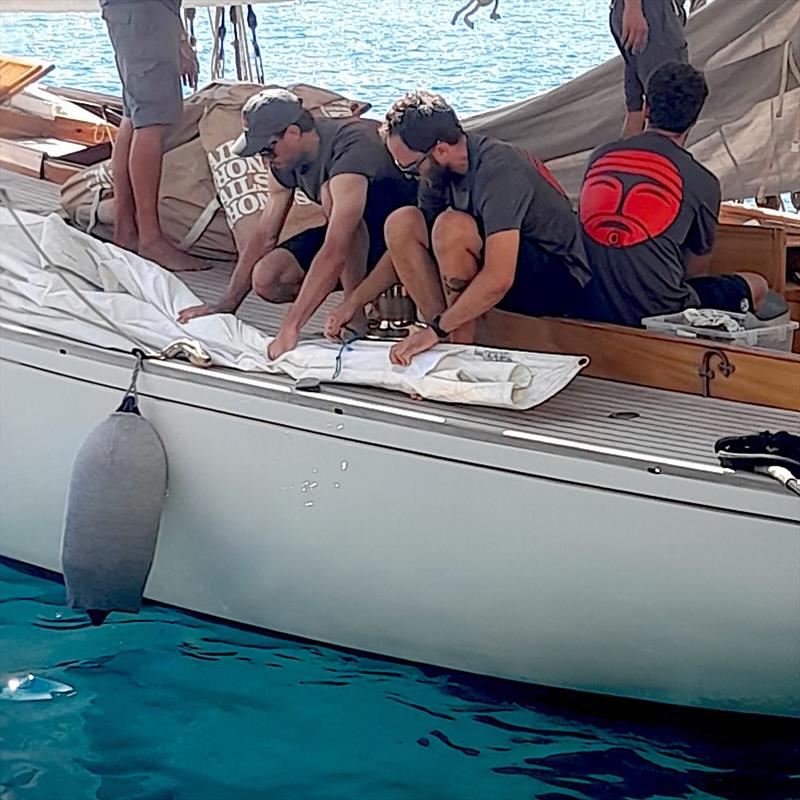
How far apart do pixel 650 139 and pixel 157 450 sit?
4.70ft

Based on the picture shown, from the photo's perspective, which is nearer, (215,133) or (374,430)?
(374,430)

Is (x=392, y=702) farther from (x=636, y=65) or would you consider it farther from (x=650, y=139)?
(x=636, y=65)

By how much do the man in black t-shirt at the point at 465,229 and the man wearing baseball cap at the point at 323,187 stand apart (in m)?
0.14

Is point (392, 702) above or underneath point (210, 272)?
underneath

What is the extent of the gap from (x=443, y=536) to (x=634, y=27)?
1795 millimetres

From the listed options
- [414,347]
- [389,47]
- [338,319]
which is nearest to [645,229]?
[414,347]

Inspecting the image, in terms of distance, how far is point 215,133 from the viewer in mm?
4398

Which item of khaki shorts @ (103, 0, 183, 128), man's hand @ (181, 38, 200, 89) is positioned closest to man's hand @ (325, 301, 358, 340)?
khaki shorts @ (103, 0, 183, 128)

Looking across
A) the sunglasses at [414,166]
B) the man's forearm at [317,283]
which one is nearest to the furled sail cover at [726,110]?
the sunglasses at [414,166]

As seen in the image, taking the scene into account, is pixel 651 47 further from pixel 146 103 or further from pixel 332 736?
pixel 332 736

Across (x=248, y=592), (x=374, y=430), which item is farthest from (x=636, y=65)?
(x=248, y=592)

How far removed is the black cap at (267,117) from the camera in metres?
3.66

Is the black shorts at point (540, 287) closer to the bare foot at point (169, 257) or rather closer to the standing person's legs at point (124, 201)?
the bare foot at point (169, 257)

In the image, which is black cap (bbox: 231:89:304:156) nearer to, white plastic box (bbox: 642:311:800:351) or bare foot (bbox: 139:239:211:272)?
bare foot (bbox: 139:239:211:272)
